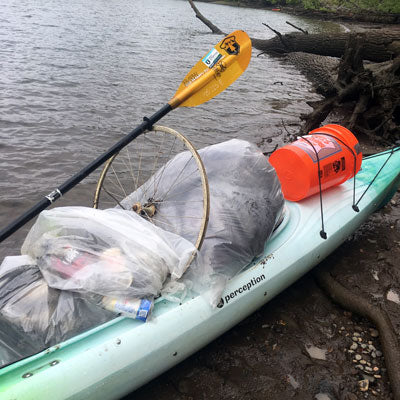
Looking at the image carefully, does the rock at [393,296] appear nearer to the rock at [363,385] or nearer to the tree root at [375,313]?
the tree root at [375,313]

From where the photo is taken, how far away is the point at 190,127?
7.12 m

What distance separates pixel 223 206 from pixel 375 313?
1.48 meters

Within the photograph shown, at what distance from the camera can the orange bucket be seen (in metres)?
3.12

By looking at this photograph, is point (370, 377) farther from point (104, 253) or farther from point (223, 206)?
point (104, 253)

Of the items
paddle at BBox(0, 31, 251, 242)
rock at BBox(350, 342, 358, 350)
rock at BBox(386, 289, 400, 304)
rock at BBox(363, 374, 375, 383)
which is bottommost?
rock at BBox(386, 289, 400, 304)

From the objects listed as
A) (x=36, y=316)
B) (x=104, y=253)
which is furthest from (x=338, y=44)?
(x=36, y=316)

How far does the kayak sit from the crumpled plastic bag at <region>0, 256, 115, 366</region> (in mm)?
73

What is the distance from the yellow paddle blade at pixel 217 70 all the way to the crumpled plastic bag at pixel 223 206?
0.42m

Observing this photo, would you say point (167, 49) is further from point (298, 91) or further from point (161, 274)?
point (161, 274)

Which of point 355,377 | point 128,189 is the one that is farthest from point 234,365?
point 128,189

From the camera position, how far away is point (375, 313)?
2.77 metres

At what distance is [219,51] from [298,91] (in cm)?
866

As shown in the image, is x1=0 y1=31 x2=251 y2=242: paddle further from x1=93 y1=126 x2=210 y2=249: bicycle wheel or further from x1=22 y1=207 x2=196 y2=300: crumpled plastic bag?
x1=22 y1=207 x2=196 y2=300: crumpled plastic bag

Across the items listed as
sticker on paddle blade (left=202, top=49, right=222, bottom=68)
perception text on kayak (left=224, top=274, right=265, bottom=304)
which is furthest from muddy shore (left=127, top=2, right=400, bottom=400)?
sticker on paddle blade (left=202, top=49, right=222, bottom=68)
